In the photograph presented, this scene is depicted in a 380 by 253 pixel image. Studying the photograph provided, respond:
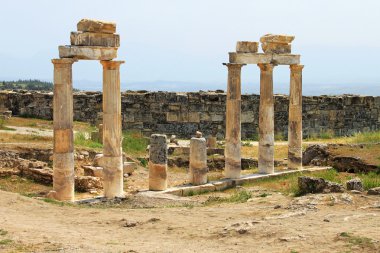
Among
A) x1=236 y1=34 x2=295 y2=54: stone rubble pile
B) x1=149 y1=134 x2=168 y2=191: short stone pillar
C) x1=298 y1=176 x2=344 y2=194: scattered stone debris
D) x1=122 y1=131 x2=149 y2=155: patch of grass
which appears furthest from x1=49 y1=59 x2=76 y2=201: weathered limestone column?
x1=122 y1=131 x2=149 y2=155: patch of grass

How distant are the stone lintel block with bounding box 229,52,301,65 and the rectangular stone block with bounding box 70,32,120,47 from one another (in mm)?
4809

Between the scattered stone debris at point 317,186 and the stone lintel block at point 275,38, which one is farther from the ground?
the stone lintel block at point 275,38

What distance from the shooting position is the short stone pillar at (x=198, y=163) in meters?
21.3

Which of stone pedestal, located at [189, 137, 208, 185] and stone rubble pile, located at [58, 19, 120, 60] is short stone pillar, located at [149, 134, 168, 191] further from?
stone rubble pile, located at [58, 19, 120, 60]

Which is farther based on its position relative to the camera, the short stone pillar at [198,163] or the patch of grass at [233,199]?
the short stone pillar at [198,163]

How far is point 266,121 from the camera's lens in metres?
23.6

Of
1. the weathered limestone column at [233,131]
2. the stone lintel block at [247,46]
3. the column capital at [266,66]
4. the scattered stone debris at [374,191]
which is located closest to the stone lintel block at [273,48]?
the column capital at [266,66]

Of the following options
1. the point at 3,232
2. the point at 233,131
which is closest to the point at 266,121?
the point at 233,131

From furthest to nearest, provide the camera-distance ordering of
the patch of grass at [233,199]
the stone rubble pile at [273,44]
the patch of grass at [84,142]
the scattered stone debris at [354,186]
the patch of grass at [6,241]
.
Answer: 1. the patch of grass at [84,142]
2. the stone rubble pile at [273,44]
3. the patch of grass at [233,199]
4. the scattered stone debris at [354,186]
5. the patch of grass at [6,241]

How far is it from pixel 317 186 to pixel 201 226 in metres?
4.87

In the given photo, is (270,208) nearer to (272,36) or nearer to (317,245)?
(317,245)

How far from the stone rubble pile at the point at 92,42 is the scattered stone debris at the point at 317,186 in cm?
589

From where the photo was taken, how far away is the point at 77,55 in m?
17.9

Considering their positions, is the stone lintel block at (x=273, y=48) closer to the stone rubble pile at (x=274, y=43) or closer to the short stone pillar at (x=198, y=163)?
the stone rubble pile at (x=274, y=43)
